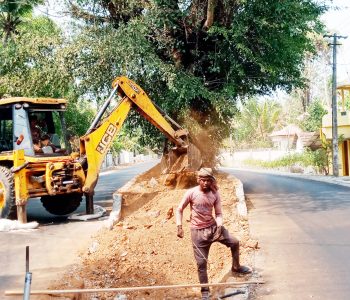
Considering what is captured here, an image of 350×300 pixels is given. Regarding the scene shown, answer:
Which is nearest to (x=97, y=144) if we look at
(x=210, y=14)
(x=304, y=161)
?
(x=210, y=14)

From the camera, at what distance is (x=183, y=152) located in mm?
14711

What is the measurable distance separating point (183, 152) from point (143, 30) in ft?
13.9

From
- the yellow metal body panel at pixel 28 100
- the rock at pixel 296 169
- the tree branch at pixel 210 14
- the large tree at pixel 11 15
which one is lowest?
the rock at pixel 296 169

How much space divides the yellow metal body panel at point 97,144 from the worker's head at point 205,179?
250 inches

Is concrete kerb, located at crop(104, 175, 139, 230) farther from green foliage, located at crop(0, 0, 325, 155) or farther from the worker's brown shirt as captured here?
the worker's brown shirt

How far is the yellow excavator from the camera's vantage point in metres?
12.2

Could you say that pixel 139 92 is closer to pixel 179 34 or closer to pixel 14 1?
pixel 179 34

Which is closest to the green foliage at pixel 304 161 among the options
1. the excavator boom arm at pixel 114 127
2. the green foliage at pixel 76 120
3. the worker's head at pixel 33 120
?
the green foliage at pixel 76 120

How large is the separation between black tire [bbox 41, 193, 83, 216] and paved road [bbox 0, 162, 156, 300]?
0.27 m

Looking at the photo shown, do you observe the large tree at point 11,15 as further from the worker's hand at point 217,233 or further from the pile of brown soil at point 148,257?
the worker's hand at point 217,233

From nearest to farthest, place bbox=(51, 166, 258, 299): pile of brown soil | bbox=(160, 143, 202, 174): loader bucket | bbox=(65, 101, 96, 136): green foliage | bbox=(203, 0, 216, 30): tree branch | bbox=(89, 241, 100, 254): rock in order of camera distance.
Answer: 1. bbox=(51, 166, 258, 299): pile of brown soil
2. bbox=(89, 241, 100, 254): rock
3. bbox=(160, 143, 202, 174): loader bucket
4. bbox=(203, 0, 216, 30): tree branch
5. bbox=(65, 101, 96, 136): green foliage

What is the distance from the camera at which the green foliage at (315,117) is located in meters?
45.8

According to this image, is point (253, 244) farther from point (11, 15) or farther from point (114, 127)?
point (11, 15)

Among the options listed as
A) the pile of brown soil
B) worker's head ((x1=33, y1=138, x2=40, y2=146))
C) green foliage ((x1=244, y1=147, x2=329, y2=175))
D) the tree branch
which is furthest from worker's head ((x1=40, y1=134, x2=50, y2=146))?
green foliage ((x1=244, y1=147, x2=329, y2=175))
